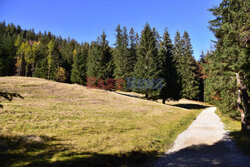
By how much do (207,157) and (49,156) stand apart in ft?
26.8

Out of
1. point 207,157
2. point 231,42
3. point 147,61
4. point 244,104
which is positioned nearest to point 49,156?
point 207,157

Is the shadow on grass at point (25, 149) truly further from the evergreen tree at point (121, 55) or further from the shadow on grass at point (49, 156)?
the evergreen tree at point (121, 55)

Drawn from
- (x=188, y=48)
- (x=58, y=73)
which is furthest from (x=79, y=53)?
(x=188, y=48)

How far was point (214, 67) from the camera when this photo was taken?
15.7 m

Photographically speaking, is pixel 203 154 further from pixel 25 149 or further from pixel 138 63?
pixel 138 63

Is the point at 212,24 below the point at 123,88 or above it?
above

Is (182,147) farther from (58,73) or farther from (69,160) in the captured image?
(58,73)

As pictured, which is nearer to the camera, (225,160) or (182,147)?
(225,160)

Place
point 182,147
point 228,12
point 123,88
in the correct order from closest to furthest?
point 182,147
point 228,12
point 123,88

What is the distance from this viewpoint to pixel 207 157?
8.32m

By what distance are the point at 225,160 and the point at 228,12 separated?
46.8 feet

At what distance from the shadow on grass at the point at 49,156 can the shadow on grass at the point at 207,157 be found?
1.05 m

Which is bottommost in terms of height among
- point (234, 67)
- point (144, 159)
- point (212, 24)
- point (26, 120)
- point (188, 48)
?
point (144, 159)

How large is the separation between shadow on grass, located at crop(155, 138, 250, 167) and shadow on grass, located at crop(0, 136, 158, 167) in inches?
41.5
